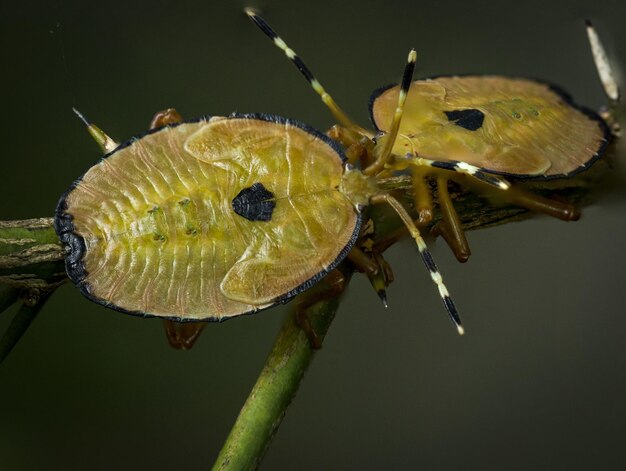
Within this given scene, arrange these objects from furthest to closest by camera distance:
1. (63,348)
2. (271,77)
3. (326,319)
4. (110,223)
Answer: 1. (271,77)
2. (63,348)
3. (110,223)
4. (326,319)

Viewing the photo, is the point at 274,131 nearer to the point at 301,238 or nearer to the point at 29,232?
the point at 301,238

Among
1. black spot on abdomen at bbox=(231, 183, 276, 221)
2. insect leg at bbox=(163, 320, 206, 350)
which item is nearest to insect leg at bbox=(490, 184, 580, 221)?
black spot on abdomen at bbox=(231, 183, 276, 221)

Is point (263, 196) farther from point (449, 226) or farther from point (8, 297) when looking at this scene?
point (8, 297)

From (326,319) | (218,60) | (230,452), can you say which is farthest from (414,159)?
(218,60)

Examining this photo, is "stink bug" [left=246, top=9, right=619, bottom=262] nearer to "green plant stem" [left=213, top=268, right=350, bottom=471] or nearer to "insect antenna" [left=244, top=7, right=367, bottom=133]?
"insect antenna" [left=244, top=7, right=367, bottom=133]

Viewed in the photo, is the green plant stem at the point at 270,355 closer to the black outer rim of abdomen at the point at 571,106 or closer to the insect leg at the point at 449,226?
the insect leg at the point at 449,226
